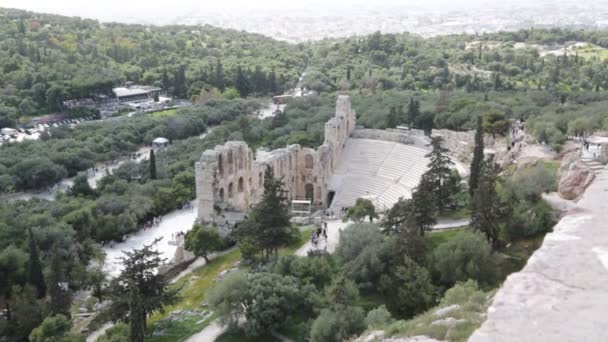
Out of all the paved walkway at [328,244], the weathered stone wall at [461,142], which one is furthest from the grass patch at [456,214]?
the weathered stone wall at [461,142]

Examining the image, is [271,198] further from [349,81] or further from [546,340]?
[349,81]

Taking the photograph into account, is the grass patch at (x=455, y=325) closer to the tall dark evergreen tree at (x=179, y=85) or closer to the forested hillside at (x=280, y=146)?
the forested hillside at (x=280, y=146)

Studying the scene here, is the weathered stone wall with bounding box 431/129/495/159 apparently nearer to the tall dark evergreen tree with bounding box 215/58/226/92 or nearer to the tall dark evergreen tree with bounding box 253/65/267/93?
the tall dark evergreen tree with bounding box 253/65/267/93

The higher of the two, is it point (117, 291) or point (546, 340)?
point (546, 340)

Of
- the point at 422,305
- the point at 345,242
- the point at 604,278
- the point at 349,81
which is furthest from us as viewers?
the point at 349,81

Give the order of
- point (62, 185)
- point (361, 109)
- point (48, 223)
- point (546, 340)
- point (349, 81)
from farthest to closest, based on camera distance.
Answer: point (349, 81), point (361, 109), point (62, 185), point (48, 223), point (546, 340)

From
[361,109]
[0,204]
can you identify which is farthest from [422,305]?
[361,109]

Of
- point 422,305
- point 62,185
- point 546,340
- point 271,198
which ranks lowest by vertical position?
point 62,185
